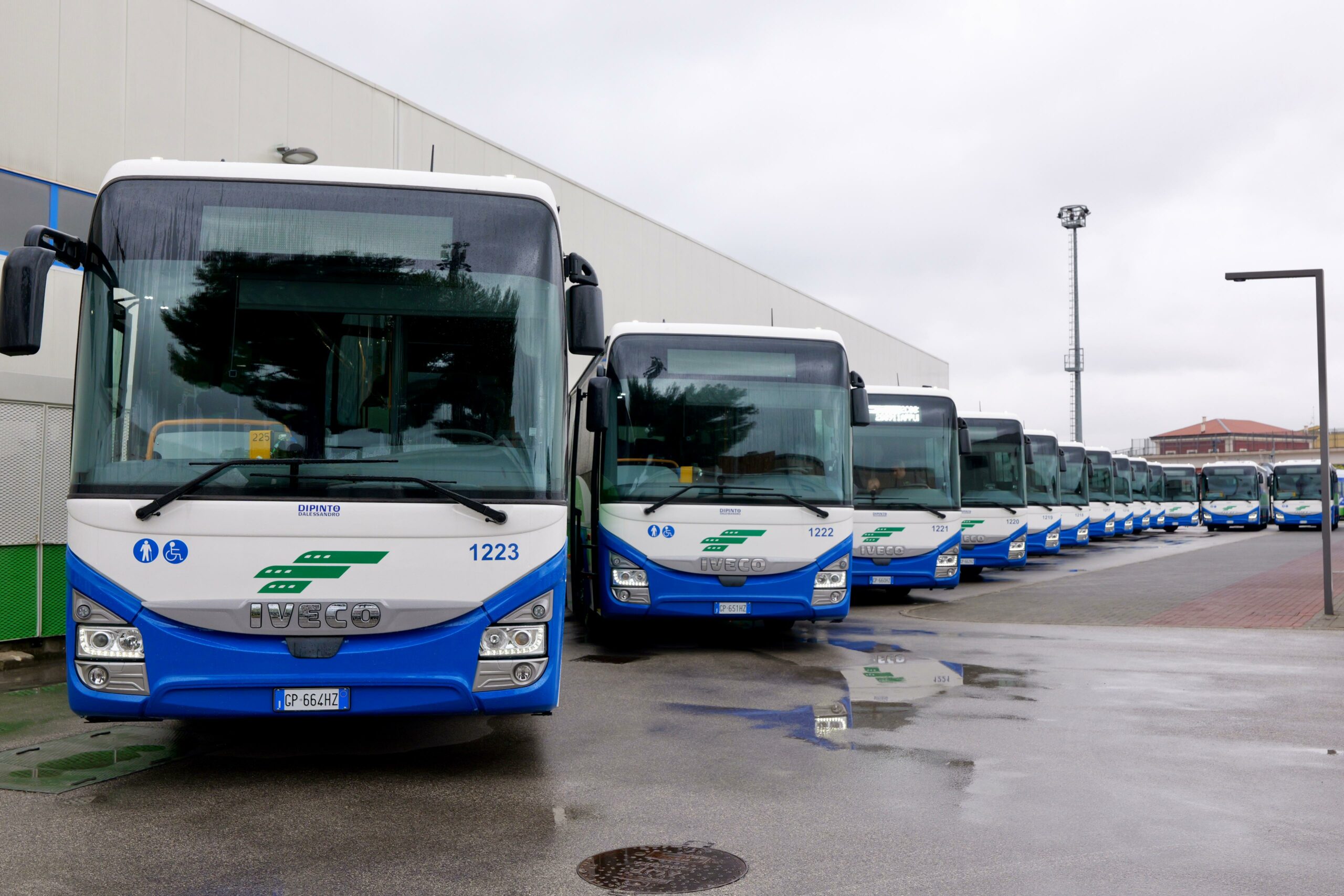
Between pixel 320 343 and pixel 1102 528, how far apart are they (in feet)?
126

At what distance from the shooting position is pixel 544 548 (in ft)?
20.2

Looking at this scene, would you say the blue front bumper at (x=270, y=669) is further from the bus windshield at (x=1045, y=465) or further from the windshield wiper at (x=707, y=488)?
the bus windshield at (x=1045, y=465)

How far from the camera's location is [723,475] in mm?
11047

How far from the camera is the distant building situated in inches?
5576

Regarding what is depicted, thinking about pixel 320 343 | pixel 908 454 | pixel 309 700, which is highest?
pixel 320 343

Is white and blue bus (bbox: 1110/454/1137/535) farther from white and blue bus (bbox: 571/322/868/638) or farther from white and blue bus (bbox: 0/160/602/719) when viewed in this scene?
white and blue bus (bbox: 0/160/602/719)

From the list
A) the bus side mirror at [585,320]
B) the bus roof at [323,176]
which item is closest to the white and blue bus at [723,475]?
the bus side mirror at [585,320]

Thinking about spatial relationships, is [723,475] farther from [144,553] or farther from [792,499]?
[144,553]

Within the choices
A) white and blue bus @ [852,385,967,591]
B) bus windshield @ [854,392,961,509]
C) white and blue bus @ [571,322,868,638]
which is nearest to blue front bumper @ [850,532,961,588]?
white and blue bus @ [852,385,967,591]

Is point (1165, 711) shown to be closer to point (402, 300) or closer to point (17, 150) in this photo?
point (402, 300)

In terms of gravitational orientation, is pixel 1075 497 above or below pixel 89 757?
above

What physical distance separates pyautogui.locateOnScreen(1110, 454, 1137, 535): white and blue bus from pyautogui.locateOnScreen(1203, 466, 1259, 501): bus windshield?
6550 mm

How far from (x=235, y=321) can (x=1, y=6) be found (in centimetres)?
855

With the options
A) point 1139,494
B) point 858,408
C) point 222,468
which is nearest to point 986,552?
point 858,408
